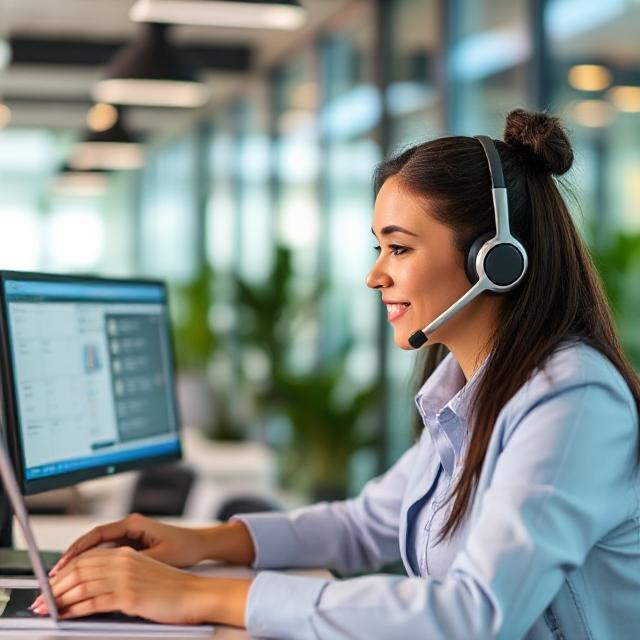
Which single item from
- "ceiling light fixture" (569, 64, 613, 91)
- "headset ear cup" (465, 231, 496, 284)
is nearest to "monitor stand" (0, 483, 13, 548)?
"headset ear cup" (465, 231, 496, 284)

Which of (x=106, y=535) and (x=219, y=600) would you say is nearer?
(x=219, y=600)

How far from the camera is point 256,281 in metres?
7.43

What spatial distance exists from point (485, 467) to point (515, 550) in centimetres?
19

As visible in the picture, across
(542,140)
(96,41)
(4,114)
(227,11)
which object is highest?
(96,41)

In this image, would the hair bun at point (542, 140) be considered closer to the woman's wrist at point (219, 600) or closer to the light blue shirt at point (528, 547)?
the light blue shirt at point (528, 547)

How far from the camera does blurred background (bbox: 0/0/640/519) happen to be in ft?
12.5

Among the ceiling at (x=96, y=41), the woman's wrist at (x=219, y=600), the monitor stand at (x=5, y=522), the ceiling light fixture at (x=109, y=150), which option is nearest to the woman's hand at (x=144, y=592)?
the woman's wrist at (x=219, y=600)

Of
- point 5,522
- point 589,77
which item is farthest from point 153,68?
point 5,522

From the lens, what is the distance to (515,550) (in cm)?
139

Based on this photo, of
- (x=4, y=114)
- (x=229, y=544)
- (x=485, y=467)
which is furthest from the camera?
(x=4, y=114)

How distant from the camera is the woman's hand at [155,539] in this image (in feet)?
6.14

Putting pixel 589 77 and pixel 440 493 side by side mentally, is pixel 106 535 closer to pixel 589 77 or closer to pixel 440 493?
pixel 440 493

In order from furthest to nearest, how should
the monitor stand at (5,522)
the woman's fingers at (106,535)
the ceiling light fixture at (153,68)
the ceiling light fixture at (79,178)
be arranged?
the ceiling light fixture at (79,178) → the ceiling light fixture at (153,68) → the monitor stand at (5,522) → the woman's fingers at (106,535)

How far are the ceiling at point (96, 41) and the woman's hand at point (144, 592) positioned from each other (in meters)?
5.51
